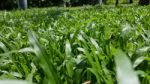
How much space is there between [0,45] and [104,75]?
68 centimetres

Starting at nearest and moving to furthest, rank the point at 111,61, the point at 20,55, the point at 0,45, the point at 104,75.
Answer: the point at 104,75, the point at 111,61, the point at 0,45, the point at 20,55

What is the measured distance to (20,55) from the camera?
1.91m

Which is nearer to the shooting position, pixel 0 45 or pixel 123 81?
pixel 123 81

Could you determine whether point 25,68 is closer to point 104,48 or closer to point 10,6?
point 104,48

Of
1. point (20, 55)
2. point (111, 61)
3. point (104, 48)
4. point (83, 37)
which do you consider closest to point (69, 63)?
point (111, 61)

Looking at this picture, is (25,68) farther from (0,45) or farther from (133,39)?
(133,39)

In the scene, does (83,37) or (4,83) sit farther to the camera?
(83,37)

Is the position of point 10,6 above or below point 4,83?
below

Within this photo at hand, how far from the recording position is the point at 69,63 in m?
1.42

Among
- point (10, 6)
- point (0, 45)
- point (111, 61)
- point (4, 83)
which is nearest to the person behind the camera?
point (4, 83)

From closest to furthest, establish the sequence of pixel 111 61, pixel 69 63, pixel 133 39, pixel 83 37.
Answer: pixel 69 63, pixel 111 61, pixel 83 37, pixel 133 39

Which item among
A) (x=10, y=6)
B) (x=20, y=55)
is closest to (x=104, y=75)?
(x=20, y=55)

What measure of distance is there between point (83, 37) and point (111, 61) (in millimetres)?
595

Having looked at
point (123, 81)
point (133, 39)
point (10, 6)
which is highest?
point (123, 81)
